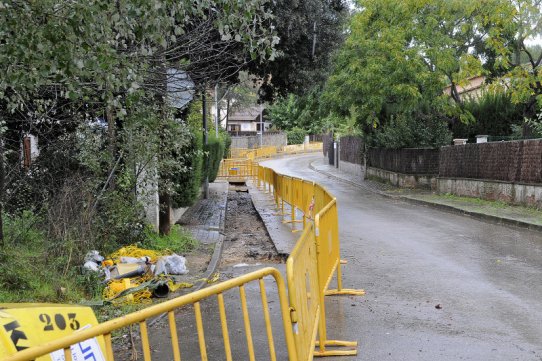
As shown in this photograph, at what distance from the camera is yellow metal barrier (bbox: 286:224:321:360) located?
3.89 m

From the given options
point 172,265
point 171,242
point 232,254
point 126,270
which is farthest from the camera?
point 232,254

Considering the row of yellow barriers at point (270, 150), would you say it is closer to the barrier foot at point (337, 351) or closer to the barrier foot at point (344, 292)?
the barrier foot at point (344, 292)

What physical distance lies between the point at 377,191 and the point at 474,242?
15408 mm

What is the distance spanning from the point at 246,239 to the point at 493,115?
19405mm

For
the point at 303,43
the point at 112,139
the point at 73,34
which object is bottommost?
the point at 112,139

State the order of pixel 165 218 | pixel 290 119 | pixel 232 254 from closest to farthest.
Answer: pixel 232 254
pixel 165 218
pixel 290 119

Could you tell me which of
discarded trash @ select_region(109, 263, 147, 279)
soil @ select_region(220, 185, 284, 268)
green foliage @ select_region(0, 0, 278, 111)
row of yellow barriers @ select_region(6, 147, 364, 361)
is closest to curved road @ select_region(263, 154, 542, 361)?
row of yellow barriers @ select_region(6, 147, 364, 361)

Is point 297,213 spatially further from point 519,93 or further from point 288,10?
point 519,93

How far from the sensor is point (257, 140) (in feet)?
251

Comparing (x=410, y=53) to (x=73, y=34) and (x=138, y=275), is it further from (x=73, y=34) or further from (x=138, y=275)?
(x=73, y=34)

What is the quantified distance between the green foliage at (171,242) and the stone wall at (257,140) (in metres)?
61.1

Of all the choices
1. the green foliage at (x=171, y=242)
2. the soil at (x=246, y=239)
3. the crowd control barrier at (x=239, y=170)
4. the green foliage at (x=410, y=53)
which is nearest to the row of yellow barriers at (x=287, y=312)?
the soil at (x=246, y=239)

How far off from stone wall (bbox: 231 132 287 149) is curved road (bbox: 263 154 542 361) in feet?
198

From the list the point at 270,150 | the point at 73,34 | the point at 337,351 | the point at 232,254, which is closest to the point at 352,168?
the point at 270,150
